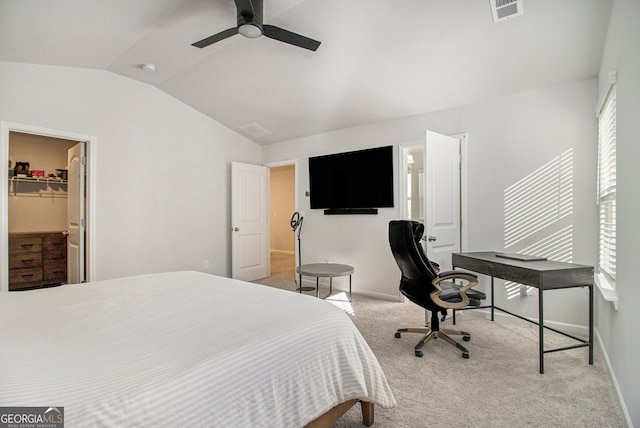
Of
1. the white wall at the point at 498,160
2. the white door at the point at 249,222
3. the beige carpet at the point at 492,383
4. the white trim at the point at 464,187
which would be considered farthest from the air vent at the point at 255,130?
the beige carpet at the point at 492,383

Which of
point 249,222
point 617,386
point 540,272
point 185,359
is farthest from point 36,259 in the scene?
point 617,386

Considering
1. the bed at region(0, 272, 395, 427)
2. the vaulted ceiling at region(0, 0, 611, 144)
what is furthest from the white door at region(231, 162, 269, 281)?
the bed at region(0, 272, 395, 427)

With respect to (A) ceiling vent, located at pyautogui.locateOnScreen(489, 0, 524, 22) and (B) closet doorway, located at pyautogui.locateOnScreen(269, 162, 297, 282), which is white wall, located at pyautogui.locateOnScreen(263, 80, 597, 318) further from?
(B) closet doorway, located at pyautogui.locateOnScreen(269, 162, 297, 282)

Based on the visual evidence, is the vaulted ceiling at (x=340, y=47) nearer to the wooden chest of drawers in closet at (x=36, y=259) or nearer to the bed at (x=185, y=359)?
the bed at (x=185, y=359)

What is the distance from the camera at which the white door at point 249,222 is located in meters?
5.14

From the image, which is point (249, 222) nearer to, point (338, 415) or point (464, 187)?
point (464, 187)

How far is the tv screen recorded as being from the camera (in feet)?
14.0

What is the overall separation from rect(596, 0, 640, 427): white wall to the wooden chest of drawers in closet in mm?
6261

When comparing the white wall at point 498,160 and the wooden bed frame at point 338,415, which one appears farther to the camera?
the white wall at point 498,160

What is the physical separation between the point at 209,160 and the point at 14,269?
302 cm

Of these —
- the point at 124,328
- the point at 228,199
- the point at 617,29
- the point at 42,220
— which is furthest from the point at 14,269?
the point at 617,29

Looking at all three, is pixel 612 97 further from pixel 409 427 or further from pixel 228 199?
pixel 228 199

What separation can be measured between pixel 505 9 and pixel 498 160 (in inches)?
58.7

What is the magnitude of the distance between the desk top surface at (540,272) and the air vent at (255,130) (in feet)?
12.2
